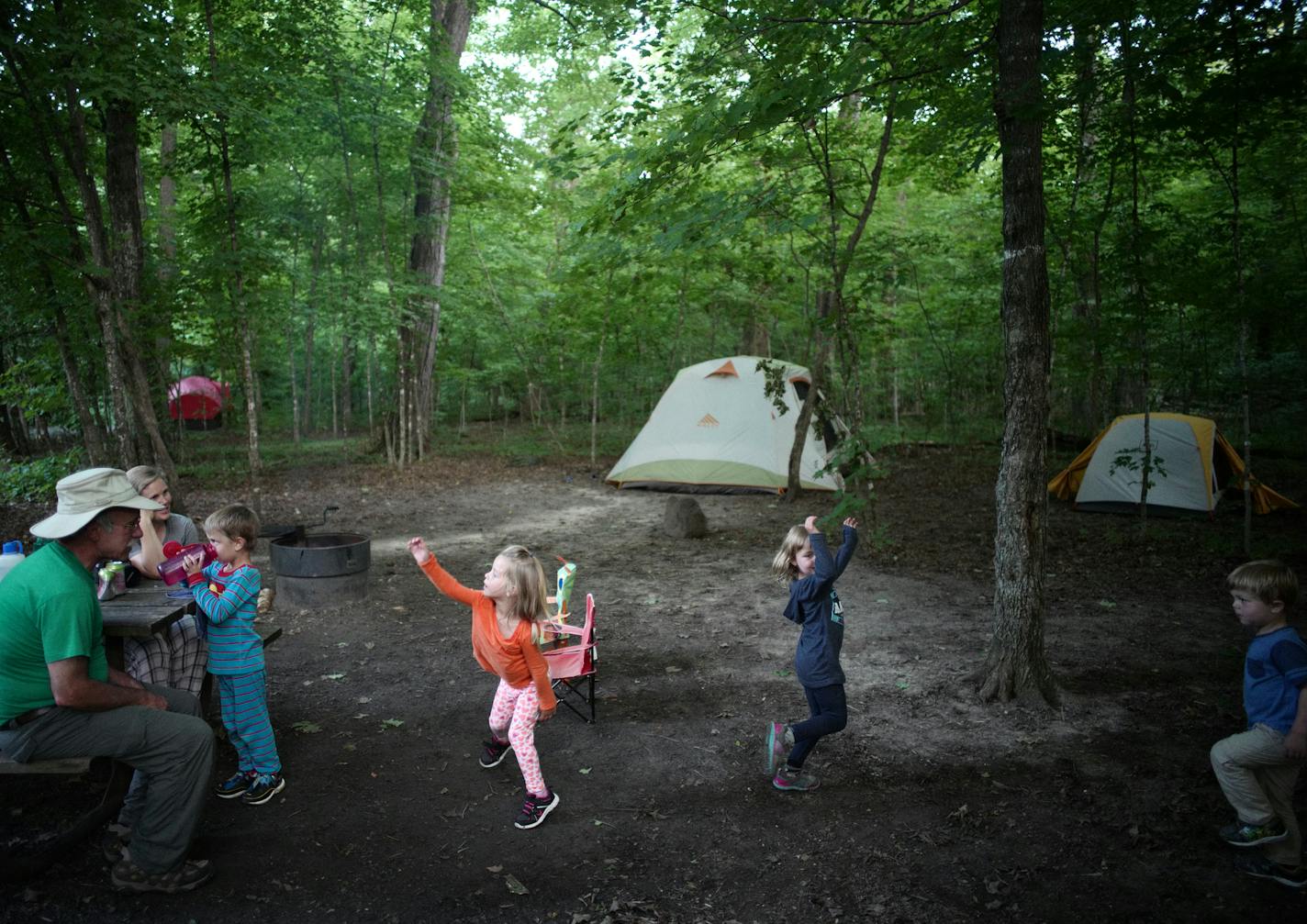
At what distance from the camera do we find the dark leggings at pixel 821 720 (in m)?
3.45

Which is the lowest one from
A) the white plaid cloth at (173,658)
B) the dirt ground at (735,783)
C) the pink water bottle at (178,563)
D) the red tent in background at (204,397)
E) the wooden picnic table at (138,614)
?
the dirt ground at (735,783)

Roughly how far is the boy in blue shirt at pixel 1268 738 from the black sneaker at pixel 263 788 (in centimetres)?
385

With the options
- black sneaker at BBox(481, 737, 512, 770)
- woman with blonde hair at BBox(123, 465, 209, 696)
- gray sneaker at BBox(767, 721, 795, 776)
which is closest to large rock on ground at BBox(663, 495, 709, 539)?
black sneaker at BBox(481, 737, 512, 770)

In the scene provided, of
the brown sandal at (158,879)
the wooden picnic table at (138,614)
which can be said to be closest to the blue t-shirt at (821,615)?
the brown sandal at (158,879)

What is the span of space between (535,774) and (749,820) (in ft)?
3.01

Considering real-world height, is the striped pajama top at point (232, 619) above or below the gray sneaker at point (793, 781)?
above

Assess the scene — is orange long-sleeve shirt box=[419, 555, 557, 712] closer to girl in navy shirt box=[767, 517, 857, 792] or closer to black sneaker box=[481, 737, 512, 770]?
black sneaker box=[481, 737, 512, 770]

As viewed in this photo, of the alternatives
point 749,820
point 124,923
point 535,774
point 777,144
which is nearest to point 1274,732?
point 749,820

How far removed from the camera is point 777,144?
7.79 m

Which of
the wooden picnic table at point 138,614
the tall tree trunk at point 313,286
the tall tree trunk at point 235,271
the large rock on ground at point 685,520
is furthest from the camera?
the tall tree trunk at point 313,286

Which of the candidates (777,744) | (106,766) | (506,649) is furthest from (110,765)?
(777,744)

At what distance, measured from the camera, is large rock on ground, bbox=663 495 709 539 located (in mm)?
9070

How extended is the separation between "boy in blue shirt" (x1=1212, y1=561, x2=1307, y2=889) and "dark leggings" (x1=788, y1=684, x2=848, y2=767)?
1412 mm

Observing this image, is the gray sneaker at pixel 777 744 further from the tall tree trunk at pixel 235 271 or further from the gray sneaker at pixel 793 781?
the tall tree trunk at pixel 235 271
